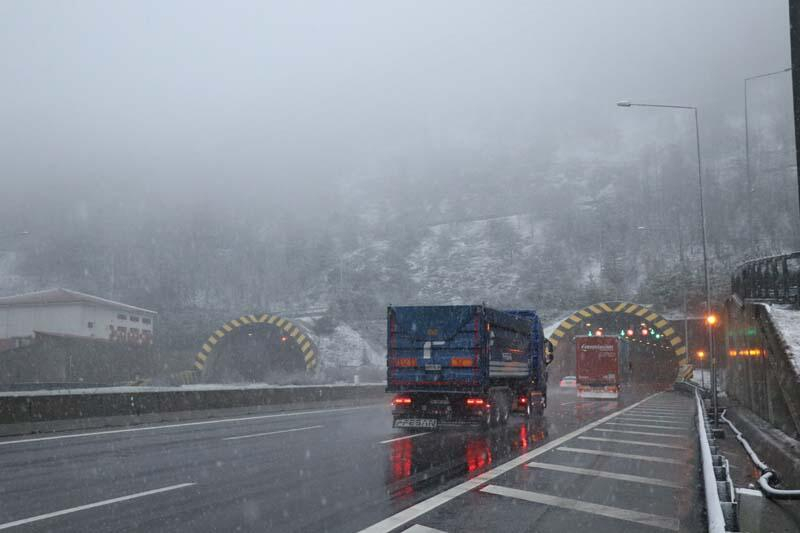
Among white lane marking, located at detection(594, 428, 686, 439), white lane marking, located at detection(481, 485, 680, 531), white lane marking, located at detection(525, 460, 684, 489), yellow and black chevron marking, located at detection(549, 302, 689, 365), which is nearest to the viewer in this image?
white lane marking, located at detection(481, 485, 680, 531)

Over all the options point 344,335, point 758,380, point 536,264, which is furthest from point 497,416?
point 536,264

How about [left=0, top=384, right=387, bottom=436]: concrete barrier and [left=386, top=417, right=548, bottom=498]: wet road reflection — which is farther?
[left=0, top=384, right=387, bottom=436]: concrete barrier

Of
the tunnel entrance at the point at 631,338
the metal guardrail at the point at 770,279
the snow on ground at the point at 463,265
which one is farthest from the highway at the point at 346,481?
the snow on ground at the point at 463,265

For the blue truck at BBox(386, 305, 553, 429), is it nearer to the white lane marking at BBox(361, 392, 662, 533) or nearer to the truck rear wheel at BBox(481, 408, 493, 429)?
the truck rear wheel at BBox(481, 408, 493, 429)

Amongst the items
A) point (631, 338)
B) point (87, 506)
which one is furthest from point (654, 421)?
point (631, 338)

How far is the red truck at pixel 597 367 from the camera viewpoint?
3900 centimetres

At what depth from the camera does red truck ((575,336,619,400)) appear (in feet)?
128

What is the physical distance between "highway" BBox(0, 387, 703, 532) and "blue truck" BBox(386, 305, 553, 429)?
2.60 ft

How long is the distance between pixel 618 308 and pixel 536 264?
6601 centimetres

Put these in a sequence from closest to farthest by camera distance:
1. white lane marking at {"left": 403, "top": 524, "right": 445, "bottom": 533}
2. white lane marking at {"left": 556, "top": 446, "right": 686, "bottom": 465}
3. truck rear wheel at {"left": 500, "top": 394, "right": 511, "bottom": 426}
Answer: white lane marking at {"left": 403, "top": 524, "right": 445, "bottom": 533} → white lane marking at {"left": 556, "top": 446, "right": 686, "bottom": 465} → truck rear wheel at {"left": 500, "top": 394, "right": 511, "bottom": 426}

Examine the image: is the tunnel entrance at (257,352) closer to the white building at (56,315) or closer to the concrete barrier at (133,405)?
the white building at (56,315)

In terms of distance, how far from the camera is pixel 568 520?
23.1 ft

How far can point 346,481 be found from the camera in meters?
9.24

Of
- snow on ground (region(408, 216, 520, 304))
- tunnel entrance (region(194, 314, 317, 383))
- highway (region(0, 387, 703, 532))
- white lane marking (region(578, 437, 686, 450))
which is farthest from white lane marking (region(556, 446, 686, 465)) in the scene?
snow on ground (region(408, 216, 520, 304))
